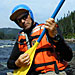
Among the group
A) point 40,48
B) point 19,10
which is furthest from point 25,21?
point 40,48

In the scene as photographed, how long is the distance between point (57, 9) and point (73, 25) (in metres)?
89.8

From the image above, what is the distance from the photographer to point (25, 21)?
2553 millimetres

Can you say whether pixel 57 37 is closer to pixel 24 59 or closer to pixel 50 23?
pixel 50 23

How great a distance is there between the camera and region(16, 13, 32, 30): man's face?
2559mm

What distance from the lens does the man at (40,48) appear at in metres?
2.29

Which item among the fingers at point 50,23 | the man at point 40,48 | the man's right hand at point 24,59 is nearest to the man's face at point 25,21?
the man at point 40,48

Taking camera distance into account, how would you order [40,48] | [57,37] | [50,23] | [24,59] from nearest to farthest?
[50,23] < [57,37] < [24,59] < [40,48]

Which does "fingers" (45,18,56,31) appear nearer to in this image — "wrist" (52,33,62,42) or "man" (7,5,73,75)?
"man" (7,5,73,75)

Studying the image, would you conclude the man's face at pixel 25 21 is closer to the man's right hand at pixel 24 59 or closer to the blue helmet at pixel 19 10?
the blue helmet at pixel 19 10

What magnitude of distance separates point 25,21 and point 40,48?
57 centimetres

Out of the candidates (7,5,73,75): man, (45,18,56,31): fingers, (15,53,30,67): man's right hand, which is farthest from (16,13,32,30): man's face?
(45,18,56,31): fingers

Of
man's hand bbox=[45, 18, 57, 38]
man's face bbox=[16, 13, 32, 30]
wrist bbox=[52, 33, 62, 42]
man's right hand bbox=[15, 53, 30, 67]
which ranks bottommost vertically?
man's right hand bbox=[15, 53, 30, 67]

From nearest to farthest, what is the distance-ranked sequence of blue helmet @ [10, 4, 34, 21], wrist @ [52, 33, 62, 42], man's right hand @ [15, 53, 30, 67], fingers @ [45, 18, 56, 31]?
fingers @ [45, 18, 56, 31]
wrist @ [52, 33, 62, 42]
man's right hand @ [15, 53, 30, 67]
blue helmet @ [10, 4, 34, 21]

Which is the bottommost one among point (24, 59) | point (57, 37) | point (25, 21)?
point (24, 59)
